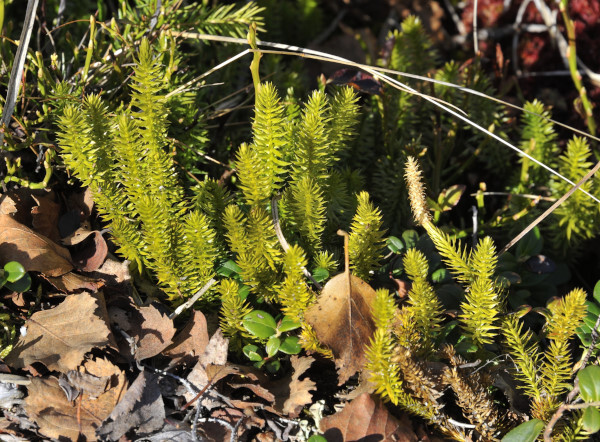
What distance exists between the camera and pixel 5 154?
1841 millimetres

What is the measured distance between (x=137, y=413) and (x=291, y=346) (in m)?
0.43

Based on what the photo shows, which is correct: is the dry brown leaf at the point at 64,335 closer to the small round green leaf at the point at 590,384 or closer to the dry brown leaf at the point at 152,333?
the dry brown leaf at the point at 152,333

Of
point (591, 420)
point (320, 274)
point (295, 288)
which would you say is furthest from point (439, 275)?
Answer: point (591, 420)

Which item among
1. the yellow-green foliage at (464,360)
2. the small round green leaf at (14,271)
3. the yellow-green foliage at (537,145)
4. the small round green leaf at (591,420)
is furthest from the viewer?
the yellow-green foliage at (537,145)

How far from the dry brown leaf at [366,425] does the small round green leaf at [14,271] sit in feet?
2.96

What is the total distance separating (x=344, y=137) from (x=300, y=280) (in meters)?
0.55

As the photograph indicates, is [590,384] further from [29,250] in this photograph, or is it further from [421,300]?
[29,250]

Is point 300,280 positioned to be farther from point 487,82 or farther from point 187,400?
point 487,82

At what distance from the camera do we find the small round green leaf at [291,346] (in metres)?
1.61

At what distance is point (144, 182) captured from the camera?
1682mm

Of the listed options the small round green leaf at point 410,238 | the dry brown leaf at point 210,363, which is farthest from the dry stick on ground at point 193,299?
the small round green leaf at point 410,238

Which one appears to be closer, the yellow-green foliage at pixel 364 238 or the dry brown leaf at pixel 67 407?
the dry brown leaf at pixel 67 407

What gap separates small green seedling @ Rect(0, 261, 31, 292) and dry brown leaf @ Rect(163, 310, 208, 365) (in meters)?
0.42

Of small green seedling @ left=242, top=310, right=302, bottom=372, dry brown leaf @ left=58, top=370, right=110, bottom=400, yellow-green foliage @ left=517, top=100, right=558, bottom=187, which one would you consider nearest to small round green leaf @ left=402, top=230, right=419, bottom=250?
small green seedling @ left=242, top=310, right=302, bottom=372
